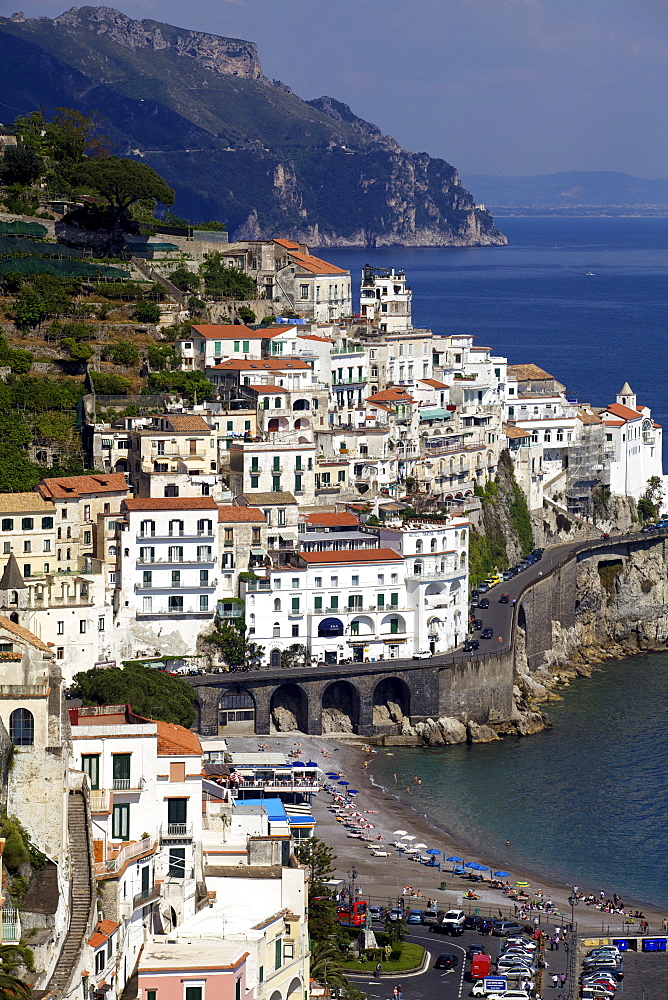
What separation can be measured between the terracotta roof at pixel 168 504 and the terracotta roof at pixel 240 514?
53.2 inches

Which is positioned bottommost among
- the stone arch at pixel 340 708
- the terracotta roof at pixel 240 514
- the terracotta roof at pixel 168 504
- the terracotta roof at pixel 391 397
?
the stone arch at pixel 340 708

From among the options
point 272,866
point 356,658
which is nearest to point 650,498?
point 356,658

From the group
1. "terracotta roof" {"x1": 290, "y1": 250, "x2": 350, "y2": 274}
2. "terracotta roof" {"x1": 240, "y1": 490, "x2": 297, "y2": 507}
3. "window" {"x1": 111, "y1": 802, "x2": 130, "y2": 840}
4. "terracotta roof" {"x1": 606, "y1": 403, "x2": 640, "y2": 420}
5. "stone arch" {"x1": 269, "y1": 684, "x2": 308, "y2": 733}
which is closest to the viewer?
"window" {"x1": 111, "y1": 802, "x2": 130, "y2": 840}

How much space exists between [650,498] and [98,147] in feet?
132

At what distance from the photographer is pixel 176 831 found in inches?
1838

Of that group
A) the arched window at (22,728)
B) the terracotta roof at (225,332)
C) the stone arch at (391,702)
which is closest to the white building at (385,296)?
the terracotta roof at (225,332)

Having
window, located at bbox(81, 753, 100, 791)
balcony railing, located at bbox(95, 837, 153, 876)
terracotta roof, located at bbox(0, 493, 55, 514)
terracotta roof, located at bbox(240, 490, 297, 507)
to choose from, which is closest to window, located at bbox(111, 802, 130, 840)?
balcony railing, located at bbox(95, 837, 153, 876)

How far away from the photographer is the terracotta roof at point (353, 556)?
8844cm

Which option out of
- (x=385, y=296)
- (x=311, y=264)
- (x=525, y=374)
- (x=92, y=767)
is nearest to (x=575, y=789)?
(x=92, y=767)

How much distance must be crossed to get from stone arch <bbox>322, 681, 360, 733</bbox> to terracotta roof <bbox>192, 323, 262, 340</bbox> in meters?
23.2

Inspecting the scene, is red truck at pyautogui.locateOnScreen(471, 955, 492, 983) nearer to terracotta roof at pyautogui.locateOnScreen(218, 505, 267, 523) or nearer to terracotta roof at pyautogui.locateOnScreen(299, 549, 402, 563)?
terracotta roof at pyautogui.locateOnScreen(299, 549, 402, 563)

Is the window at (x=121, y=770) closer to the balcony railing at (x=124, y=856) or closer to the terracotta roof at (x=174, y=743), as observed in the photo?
the terracotta roof at (x=174, y=743)

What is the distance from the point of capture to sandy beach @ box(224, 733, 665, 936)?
67000mm

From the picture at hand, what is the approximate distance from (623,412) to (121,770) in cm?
7796
